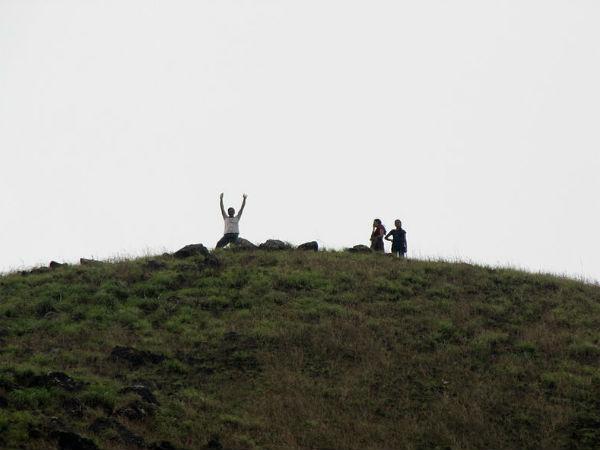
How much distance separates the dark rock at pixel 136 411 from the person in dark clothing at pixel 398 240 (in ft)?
50.0

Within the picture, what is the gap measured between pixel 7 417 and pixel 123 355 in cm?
506

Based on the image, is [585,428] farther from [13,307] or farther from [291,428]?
[13,307]

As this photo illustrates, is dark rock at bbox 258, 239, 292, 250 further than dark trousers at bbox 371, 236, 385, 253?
No

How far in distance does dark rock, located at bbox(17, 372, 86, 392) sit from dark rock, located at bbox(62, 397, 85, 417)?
63 cm

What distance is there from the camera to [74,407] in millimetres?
19203

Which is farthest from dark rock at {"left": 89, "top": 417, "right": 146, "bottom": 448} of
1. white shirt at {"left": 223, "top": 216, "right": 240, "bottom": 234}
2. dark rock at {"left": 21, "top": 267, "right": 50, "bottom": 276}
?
white shirt at {"left": 223, "top": 216, "right": 240, "bottom": 234}

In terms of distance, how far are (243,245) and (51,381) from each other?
1392 centimetres

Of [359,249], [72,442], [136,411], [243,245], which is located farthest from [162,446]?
[359,249]

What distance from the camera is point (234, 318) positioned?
1029 inches

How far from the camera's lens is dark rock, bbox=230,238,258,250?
1298 inches

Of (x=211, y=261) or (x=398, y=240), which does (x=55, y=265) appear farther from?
(x=398, y=240)

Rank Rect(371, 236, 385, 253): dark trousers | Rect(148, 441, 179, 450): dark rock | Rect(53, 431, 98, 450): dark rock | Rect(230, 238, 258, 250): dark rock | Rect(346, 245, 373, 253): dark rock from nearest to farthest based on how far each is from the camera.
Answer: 1. Rect(53, 431, 98, 450): dark rock
2. Rect(148, 441, 179, 450): dark rock
3. Rect(230, 238, 258, 250): dark rock
4. Rect(346, 245, 373, 253): dark rock
5. Rect(371, 236, 385, 253): dark trousers

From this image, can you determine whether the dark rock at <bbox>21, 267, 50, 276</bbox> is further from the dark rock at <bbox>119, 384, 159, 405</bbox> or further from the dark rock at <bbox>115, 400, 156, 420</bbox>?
the dark rock at <bbox>115, 400, 156, 420</bbox>

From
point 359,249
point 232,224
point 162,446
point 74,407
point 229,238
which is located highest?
point 232,224
